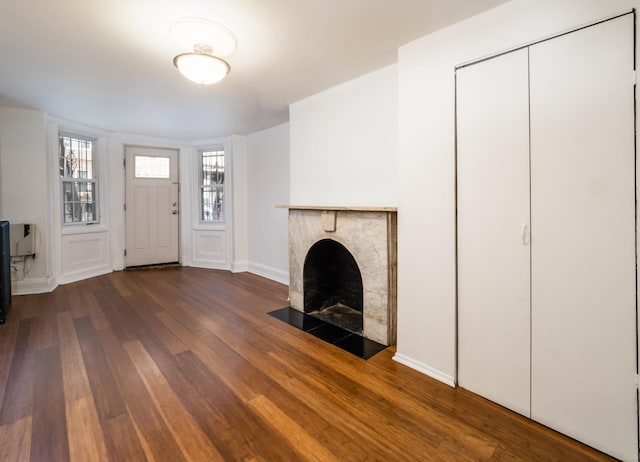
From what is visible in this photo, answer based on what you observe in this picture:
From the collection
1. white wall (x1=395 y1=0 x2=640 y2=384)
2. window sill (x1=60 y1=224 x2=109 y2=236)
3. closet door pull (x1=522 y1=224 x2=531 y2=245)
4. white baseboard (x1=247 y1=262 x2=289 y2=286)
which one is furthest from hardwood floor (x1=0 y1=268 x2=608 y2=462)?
window sill (x1=60 y1=224 x2=109 y2=236)

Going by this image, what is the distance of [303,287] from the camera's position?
3.52 m

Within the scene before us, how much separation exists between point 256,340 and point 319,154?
205 centimetres

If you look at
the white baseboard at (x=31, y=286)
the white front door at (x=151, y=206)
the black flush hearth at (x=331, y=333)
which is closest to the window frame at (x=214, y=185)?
the white front door at (x=151, y=206)

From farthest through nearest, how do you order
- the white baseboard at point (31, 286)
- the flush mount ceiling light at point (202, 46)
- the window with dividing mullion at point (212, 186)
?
the window with dividing mullion at point (212, 186)
the white baseboard at point (31, 286)
the flush mount ceiling light at point (202, 46)

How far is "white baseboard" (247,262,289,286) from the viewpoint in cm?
476

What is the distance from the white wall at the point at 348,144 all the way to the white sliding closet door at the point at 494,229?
828 millimetres

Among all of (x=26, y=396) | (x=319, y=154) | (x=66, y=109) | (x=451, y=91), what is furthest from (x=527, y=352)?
(x=66, y=109)

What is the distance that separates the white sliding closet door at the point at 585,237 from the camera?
1.49m

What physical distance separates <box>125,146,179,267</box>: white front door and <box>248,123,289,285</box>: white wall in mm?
1671

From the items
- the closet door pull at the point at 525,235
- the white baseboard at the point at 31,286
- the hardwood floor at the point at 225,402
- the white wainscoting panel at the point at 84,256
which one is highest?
the closet door pull at the point at 525,235

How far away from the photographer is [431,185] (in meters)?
2.21

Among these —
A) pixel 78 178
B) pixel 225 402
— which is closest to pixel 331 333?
pixel 225 402

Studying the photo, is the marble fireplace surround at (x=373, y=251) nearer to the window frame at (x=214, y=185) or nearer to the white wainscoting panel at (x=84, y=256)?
the window frame at (x=214, y=185)

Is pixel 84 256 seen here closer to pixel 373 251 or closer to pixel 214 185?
pixel 214 185
